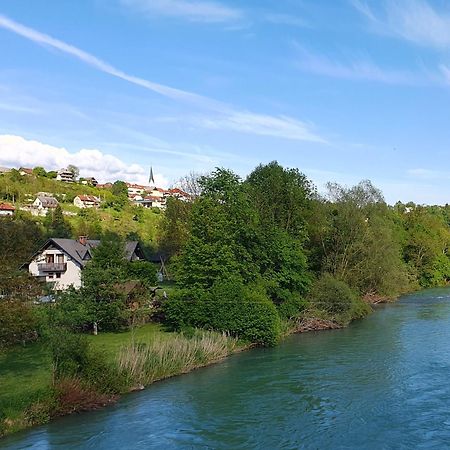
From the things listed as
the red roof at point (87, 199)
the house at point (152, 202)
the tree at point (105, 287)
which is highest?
the house at point (152, 202)

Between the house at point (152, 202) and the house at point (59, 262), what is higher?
the house at point (152, 202)

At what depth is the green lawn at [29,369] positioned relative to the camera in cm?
2341

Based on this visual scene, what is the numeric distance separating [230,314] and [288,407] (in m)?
15.4

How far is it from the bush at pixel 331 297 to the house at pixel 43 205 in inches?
3037

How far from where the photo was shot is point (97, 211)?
4916 inches

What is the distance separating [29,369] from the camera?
29.1 m

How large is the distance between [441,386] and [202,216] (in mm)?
25002

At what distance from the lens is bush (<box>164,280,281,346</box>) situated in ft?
134

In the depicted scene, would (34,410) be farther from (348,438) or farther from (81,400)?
(348,438)

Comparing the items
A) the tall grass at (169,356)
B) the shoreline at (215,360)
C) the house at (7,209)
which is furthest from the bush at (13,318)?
the house at (7,209)

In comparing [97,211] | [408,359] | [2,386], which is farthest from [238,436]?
[97,211]

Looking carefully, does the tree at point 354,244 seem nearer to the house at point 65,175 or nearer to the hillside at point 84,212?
the hillside at point 84,212

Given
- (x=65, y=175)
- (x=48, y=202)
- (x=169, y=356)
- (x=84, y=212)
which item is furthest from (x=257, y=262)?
(x=65, y=175)

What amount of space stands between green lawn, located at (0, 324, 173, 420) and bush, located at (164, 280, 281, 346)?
2.33 metres
